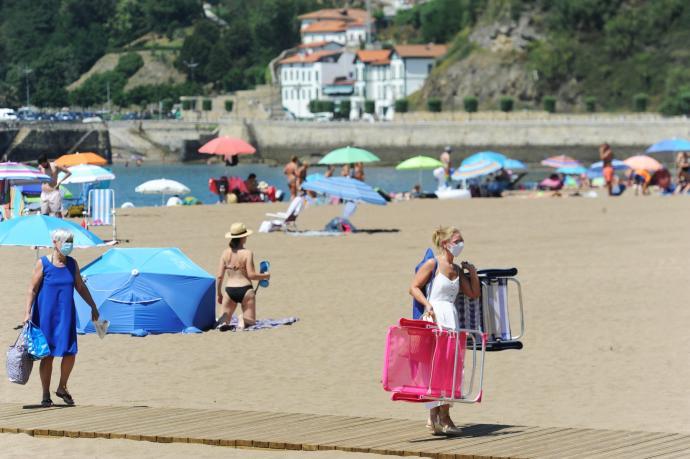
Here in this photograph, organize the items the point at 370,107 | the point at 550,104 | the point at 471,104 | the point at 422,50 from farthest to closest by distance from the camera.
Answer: the point at 422,50
the point at 370,107
the point at 471,104
the point at 550,104

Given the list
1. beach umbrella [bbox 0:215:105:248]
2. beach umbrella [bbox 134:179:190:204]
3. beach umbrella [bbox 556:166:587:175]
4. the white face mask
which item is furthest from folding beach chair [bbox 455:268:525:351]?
beach umbrella [bbox 556:166:587:175]

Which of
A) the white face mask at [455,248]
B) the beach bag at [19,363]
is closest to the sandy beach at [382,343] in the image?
the beach bag at [19,363]

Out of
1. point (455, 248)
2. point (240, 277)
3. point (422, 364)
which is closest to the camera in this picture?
point (422, 364)

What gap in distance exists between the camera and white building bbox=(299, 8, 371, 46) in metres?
149

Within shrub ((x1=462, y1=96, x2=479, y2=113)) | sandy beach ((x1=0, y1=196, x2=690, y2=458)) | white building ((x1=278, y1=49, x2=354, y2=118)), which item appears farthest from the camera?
white building ((x1=278, y1=49, x2=354, y2=118))

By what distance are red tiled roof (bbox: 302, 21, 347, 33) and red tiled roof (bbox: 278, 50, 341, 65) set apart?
1188cm

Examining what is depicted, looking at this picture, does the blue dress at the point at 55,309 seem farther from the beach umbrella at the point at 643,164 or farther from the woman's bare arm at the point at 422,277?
the beach umbrella at the point at 643,164

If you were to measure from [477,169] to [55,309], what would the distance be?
87.4 ft

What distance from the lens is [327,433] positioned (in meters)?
8.36

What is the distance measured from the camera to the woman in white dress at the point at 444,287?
326 inches

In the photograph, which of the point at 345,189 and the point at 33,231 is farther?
the point at 345,189

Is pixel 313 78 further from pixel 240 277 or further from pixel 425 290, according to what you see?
pixel 425 290

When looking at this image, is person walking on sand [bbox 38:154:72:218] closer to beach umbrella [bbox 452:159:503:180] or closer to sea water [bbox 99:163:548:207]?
beach umbrella [bbox 452:159:503:180]

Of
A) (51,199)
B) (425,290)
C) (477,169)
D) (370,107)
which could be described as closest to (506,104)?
(370,107)
